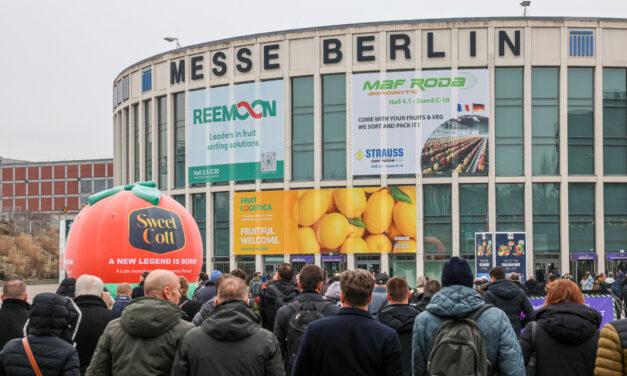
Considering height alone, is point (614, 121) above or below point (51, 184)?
above

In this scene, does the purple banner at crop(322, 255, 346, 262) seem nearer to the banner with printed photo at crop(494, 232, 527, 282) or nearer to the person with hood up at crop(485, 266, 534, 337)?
the banner with printed photo at crop(494, 232, 527, 282)

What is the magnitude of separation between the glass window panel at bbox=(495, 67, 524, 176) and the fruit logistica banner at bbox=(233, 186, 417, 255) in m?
4.91

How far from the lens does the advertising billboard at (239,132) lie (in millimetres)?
41844

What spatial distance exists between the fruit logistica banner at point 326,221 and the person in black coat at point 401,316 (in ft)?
103

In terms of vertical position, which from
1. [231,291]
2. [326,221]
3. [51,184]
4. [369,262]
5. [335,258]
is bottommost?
[369,262]

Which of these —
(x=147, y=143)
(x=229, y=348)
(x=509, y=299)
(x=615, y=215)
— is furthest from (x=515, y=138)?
(x=229, y=348)

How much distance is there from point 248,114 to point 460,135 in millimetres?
11502

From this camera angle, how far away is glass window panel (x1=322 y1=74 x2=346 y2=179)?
4097 cm

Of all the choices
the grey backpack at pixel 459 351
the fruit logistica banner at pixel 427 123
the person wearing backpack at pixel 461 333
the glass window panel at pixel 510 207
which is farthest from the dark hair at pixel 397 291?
the glass window panel at pixel 510 207

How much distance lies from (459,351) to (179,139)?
41.3m

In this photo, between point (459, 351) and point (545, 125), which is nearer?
point (459, 351)

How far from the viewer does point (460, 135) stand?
39.1 m

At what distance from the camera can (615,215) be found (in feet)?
129

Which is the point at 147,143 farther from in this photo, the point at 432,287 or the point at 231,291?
the point at 231,291
